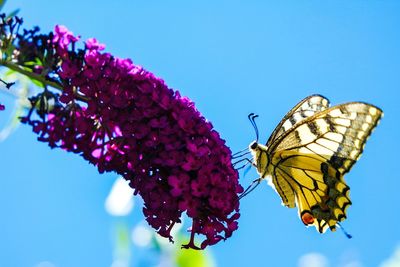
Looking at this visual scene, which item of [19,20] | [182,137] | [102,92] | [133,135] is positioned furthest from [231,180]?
[19,20]

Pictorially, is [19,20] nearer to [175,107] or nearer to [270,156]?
[175,107]

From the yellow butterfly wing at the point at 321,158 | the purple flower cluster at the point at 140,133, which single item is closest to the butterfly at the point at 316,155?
the yellow butterfly wing at the point at 321,158

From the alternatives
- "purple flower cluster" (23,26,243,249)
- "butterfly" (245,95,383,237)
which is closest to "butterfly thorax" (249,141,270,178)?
"butterfly" (245,95,383,237)

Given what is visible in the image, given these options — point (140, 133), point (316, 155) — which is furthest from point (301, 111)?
point (140, 133)

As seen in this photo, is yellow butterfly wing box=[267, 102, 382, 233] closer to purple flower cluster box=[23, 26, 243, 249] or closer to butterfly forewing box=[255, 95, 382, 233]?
butterfly forewing box=[255, 95, 382, 233]

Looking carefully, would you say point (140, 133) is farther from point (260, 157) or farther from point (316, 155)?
point (316, 155)

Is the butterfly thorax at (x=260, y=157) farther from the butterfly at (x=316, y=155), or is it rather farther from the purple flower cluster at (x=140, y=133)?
the purple flower cluster at (x=140, y=133)
